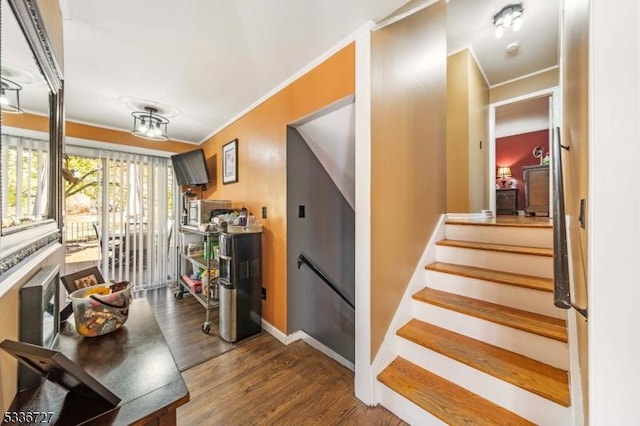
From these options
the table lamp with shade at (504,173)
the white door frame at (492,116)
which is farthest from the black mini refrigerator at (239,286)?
the table lamp with shade at (504,173)

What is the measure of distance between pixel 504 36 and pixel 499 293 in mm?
3075

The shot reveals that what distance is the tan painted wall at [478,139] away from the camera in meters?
3.16

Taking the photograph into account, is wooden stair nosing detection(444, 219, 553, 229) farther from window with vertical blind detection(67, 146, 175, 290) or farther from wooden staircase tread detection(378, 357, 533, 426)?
window with vertical blind detection(67, 146, 175, 290)

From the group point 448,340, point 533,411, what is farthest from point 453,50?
point 533,411

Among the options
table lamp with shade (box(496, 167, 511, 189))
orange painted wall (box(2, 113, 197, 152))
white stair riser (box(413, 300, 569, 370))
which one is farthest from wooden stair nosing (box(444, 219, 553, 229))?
table lamp with shade (box(496, 167, 511, 189))

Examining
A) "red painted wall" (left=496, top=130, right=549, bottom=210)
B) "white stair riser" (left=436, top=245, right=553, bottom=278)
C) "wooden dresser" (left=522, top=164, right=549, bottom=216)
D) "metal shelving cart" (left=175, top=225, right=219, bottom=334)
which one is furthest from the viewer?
"red painted wall" (left=496, top=130, right=549, bottom=210)

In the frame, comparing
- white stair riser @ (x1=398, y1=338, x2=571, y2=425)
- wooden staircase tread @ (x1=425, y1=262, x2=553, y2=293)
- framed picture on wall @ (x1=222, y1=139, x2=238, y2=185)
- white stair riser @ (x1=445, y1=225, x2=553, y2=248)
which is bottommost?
white stair riser @ (x1=398, y1=338, x2=571, y2=425)

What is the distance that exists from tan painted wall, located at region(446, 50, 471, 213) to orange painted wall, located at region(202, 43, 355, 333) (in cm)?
197

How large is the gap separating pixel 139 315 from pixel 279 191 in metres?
1.44

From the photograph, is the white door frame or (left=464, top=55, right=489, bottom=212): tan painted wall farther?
the white door frame

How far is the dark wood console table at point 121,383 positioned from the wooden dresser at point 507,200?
7.15m

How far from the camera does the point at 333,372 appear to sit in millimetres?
1894

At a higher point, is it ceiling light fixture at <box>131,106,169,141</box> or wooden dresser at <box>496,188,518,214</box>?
ceiling light fixture at <box>131,106,169,141</box>

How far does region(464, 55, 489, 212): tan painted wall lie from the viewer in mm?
3165
